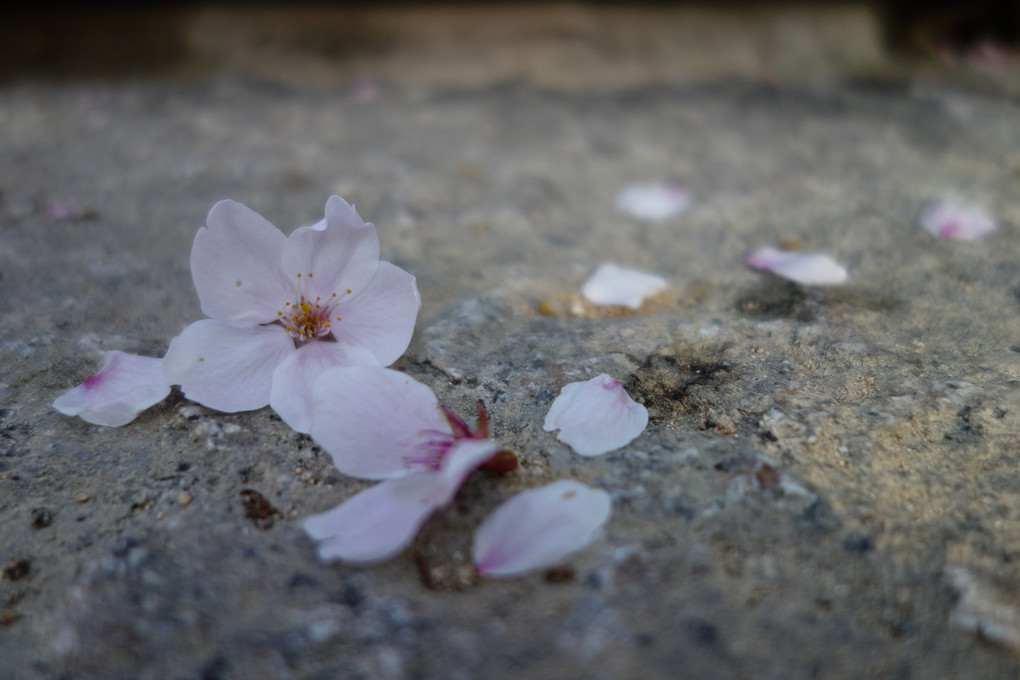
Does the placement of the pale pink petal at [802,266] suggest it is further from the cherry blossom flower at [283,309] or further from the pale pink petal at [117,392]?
the pale pink petal at [117,392]

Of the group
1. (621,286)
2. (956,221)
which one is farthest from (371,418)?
(956,221)

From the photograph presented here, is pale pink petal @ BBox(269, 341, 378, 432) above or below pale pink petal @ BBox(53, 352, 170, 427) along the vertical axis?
above

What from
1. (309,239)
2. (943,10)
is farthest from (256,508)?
(943,10)

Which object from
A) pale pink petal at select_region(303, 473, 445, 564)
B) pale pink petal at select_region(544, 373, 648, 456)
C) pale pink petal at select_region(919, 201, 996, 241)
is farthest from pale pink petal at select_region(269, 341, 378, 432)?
pale pink petal at select_region(919, 201, 996, 241)

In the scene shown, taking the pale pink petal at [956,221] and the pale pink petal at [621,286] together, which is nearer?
the pale pink petal at [621,286]

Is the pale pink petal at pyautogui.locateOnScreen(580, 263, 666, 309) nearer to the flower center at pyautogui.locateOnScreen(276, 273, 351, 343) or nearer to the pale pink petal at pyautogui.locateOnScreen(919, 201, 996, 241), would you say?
the flower center at pyautogui.locateOnScreen(276, 273, 351, 343)

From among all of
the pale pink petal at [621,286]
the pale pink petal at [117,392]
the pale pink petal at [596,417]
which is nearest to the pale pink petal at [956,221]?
the pale pink petal at [621,286]

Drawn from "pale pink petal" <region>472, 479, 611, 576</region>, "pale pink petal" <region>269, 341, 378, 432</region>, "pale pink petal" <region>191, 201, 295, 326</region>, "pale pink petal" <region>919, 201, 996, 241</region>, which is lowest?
"pale pink petal" <region>472, 479, 611, 576</region>
